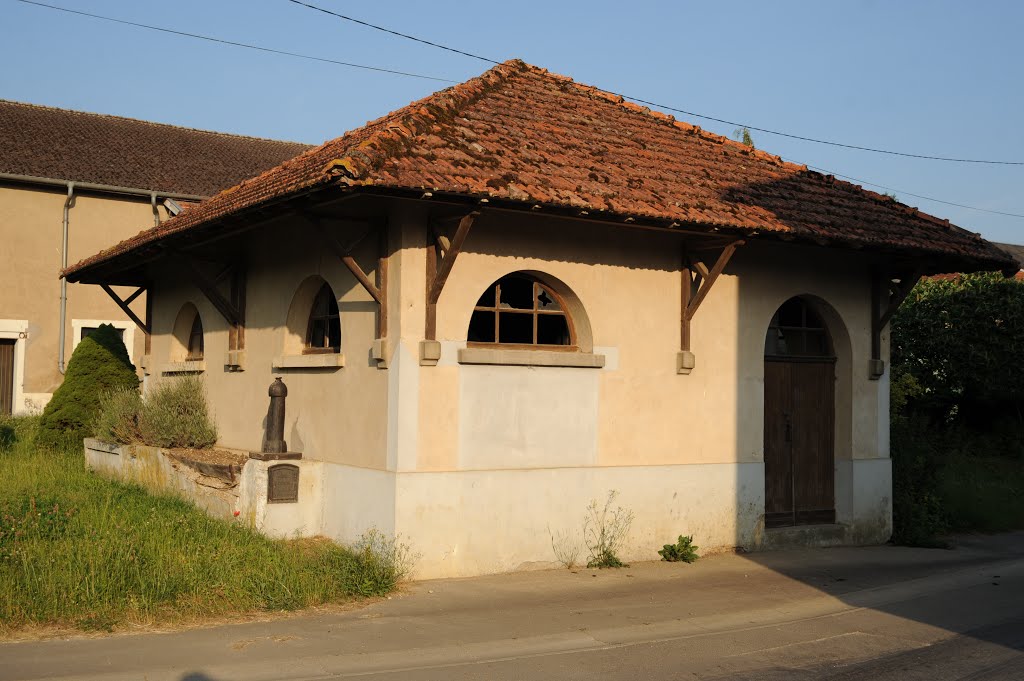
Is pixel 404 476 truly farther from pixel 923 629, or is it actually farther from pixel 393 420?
pixel 923 629

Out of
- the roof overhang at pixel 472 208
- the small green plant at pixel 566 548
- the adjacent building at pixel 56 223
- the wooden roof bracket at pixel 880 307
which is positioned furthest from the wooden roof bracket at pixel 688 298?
the adjacent building at pixel 56 223

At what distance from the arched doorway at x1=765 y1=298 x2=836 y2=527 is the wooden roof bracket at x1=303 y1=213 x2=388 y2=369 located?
4.86m

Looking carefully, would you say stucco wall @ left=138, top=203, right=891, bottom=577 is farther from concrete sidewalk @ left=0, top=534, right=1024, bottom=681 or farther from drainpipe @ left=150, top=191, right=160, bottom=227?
drainpipe @ left=150, top=191, right=160, bottom=227

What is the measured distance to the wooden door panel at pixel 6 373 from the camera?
80.4ft

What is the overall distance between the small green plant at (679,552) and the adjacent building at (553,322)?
14cm

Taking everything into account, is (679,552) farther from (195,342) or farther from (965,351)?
(965,351)

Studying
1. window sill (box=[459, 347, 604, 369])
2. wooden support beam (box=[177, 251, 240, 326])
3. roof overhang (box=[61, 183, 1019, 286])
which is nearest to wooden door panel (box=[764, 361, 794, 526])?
roof overhang (box=[61, 183, 1019, 286])

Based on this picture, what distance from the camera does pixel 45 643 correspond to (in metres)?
6.92

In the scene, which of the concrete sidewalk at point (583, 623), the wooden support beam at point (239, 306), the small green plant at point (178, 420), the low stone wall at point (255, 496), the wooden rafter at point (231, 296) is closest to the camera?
the concrete sidewalk at point (583, 623)

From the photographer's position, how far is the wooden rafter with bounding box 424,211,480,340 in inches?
360

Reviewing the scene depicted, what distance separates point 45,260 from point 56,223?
932 mm

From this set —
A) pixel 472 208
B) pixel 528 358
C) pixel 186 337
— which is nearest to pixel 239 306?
pixel 186 337

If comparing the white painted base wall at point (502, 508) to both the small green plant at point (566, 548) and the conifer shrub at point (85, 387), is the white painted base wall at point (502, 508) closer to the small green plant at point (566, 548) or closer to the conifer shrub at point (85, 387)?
the small green plant at point (566, 548)

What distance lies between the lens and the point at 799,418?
12391mm
